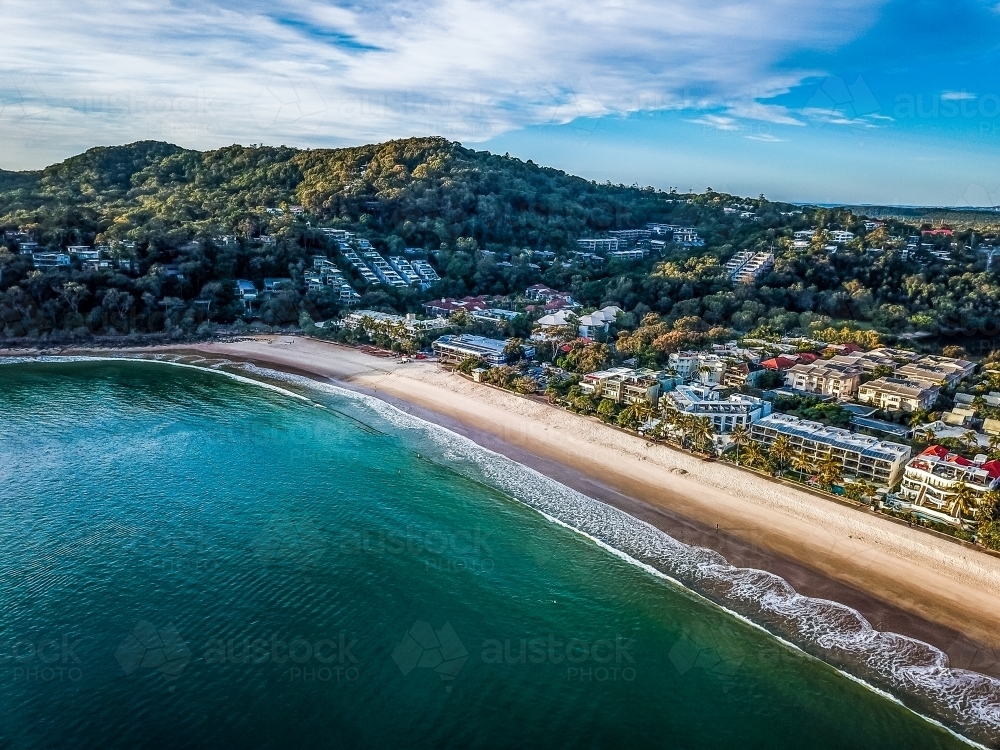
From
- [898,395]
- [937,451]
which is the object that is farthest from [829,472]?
[898,395]

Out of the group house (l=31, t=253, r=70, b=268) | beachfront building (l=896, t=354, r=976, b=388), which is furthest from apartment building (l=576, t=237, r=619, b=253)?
house (l=31, t=253, r=70, b=268)

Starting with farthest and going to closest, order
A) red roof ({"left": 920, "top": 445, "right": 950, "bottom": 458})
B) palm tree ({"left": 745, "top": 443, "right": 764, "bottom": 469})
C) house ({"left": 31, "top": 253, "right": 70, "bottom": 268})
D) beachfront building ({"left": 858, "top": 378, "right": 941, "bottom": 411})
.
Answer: house ({"left": 31, "top": 253, "right": 70, "bottom": 268}), beachfront building ({"left": 858, "top": 378, "right": 941, "bottom": 411}), palm tree ({"left": 745, "top": 443, "right": 764, "bottom": 469}), red roof ({"left": 920, "top": 445, "right": 950, "bottom": 458})

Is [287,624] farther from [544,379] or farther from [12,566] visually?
[544,379]

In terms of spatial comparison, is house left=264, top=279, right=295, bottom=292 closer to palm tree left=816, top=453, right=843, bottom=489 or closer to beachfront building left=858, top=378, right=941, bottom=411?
beachfront building left=858, top=378, right=941, bottom=411

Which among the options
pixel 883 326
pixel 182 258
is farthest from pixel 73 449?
pixel 883 326

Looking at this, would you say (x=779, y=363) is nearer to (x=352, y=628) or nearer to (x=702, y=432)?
(x=702, y=432)

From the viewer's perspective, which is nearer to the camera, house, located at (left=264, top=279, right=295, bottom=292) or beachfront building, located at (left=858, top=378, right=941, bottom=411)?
beachfront building, located at (left=858, top=378, right=941, bottom=411)

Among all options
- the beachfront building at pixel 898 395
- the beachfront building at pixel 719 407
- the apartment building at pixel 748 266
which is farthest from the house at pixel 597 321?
the beachfront building at pixel 898 395
